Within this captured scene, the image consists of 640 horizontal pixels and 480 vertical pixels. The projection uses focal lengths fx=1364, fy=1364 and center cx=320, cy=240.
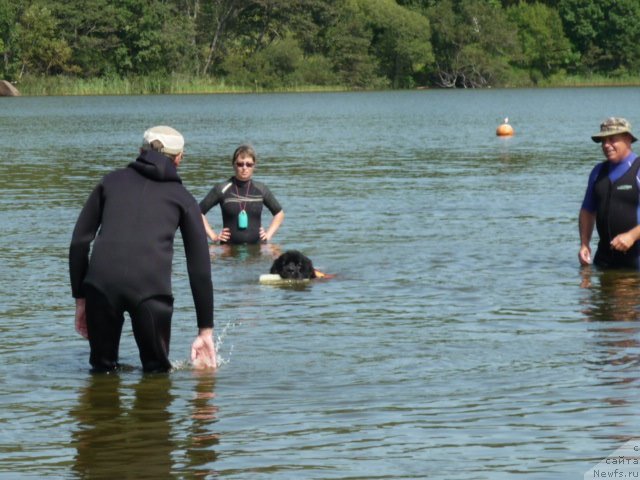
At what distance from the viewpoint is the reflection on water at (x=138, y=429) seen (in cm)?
728

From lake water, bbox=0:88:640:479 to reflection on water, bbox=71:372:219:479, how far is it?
0.02 meters

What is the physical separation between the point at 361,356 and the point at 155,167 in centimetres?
282

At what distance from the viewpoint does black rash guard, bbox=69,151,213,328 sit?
318 inches

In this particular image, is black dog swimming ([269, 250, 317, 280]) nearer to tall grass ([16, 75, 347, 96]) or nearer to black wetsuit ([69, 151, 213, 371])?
black wetsuit ([69, 151, 213, 371])

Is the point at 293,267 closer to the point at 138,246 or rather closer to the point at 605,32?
the point at 138,246

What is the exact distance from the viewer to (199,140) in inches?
1674

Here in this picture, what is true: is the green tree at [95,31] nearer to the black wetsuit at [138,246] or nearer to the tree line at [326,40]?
the tree line at [326,40]

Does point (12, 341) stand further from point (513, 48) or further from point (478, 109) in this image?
point (513, 48)

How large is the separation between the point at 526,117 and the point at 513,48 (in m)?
61.4

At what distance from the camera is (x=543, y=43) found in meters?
120

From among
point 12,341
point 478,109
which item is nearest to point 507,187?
point 12,341

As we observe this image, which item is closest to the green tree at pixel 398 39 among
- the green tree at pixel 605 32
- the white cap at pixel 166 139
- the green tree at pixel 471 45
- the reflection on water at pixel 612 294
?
the green tree at pixel 471 45

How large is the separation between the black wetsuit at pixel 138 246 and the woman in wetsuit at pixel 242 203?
24.6 feet

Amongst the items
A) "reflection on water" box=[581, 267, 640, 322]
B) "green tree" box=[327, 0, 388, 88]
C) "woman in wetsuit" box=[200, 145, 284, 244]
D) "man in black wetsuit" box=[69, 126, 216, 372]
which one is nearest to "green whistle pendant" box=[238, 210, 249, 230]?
"woman in wetsuit" box=[200, 145, 284, 244]
